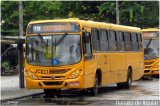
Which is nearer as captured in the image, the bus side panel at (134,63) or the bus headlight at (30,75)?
the bus headlight at (30,75)

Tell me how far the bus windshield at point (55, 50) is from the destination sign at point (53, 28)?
0.23 m

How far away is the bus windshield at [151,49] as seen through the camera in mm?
32150

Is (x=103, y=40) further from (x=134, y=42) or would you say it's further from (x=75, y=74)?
(x=134, y=42)

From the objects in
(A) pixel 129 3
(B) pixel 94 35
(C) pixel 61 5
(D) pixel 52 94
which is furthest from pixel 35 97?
(C) pixel 61 5

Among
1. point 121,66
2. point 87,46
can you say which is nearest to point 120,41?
point 121,66

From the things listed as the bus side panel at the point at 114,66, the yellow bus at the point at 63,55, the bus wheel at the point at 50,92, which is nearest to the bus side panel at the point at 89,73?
the yellow bus at the point at 63,55

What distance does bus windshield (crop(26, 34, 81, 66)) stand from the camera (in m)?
19.1

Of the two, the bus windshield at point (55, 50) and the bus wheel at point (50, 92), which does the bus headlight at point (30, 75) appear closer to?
the bus windshield at point (55, 50)

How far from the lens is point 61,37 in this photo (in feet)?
63.3

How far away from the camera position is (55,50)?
19.3 m

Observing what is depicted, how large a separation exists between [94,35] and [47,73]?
2.67 meters

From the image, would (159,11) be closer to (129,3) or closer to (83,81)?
(129,3)

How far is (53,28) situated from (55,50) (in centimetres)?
85

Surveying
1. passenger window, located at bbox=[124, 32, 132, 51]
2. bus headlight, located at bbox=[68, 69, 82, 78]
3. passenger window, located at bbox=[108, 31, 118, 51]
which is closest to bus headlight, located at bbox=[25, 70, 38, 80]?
bus headlight, located at bbox=[68, 69, 82, 78]
